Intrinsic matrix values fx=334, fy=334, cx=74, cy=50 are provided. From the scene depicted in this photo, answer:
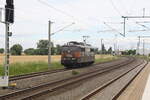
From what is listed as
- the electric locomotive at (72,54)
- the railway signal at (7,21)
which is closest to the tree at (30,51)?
the electric locomotive at (72,54)

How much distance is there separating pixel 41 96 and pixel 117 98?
12.1 ft

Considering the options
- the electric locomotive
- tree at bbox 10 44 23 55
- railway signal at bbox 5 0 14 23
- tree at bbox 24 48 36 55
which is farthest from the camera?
tree at bbox 24 48 36 55

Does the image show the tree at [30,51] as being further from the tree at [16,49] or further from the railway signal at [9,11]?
the railway signal at [9,11]

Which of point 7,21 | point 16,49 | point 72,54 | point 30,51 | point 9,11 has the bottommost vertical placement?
point 72,54

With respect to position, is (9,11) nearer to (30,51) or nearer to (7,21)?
(7,21)

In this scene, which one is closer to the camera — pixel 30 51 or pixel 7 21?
pixel 7 21

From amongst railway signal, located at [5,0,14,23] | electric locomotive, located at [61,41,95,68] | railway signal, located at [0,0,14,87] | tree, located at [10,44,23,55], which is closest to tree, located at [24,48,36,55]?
tree, located at [10,44,23,55]

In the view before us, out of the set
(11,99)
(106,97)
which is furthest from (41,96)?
(106,97)

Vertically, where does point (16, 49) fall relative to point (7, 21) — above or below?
below

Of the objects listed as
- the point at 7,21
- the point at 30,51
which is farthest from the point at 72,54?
the point at 30,51

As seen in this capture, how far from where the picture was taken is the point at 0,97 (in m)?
15.2

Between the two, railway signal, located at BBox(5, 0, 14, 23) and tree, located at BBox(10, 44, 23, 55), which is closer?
railway signal, located at BBox(5, 0, 14, 23)

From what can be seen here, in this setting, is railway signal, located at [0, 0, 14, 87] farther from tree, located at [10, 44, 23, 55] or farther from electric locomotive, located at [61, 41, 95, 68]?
tree, located at [10, 44, 23, 55]

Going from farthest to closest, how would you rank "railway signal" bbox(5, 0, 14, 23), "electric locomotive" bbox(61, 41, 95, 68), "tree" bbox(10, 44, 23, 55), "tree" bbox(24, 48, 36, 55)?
"tree" bbox(24, 48, 36, 55)
"tree" bbox(10, 44, 23, 55)
"electric locomotive" bbox(61, 41, 95, 68)
"railway signal" bbox(5, 0, 14, 23)
